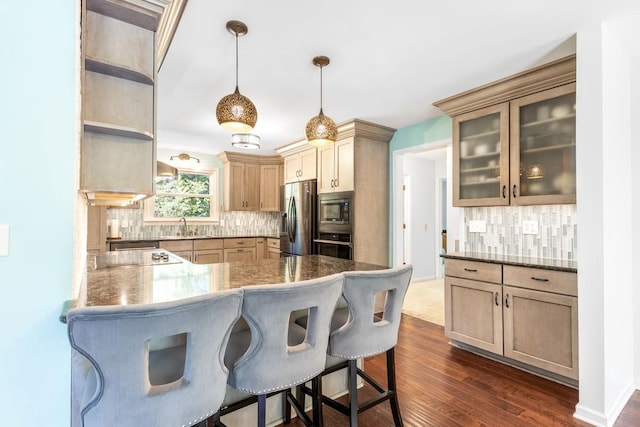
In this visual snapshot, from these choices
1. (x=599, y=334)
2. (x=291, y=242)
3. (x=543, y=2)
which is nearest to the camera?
(x=543, y=2)

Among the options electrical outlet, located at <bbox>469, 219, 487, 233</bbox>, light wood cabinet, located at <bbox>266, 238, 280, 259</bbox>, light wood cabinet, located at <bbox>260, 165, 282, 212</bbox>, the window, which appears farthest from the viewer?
light wood cabinet, located at <bbox>260, 165, 282, 212</bbox>

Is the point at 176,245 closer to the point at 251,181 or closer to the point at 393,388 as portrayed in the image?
the point at 251,181

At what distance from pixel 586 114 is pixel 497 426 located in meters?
1.96

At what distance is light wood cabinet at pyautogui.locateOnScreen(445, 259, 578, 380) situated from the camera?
225cm

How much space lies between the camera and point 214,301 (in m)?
1.01

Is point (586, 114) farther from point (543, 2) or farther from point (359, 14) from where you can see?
point (359, 14)

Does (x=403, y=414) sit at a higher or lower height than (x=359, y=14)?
lower

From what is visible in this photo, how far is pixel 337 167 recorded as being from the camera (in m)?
4.14

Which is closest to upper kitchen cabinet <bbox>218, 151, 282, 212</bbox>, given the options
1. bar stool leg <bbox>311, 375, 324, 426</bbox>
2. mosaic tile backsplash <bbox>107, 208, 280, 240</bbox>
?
mosaic tile backsplash <bbox>107, 208, 280, 240</bbox>

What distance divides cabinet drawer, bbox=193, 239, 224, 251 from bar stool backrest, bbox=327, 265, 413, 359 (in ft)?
13.1

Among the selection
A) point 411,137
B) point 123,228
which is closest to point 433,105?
point 411,137

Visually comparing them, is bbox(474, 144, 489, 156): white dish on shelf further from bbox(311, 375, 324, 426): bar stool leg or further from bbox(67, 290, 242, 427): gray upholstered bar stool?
bbox(67, 290, 242, 427): gray upholstered bar stool

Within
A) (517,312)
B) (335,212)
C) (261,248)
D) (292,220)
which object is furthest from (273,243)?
(517,312)

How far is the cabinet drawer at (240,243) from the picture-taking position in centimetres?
534
